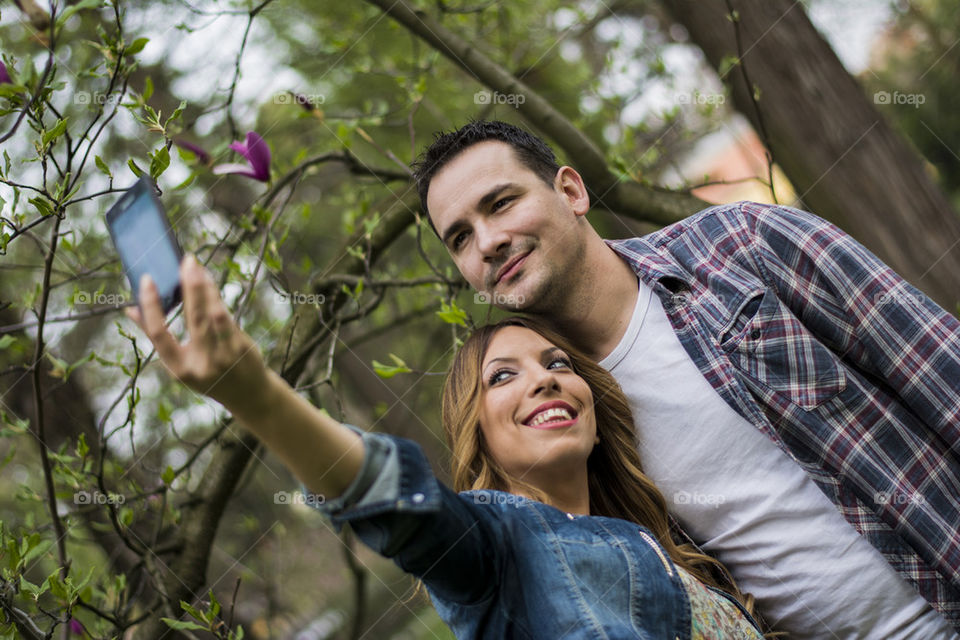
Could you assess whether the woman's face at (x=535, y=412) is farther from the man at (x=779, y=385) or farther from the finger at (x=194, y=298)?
the finger at (x=194, y=298)

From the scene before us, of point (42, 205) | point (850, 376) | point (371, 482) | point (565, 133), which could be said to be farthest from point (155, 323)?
point (565, 133)

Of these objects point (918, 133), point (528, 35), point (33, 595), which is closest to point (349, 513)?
point (33, 595)

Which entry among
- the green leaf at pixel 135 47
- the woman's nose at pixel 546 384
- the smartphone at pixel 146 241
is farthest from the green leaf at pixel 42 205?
the woman's nose at pixel 546 384

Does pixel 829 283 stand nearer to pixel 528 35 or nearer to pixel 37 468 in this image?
pixel 528 35

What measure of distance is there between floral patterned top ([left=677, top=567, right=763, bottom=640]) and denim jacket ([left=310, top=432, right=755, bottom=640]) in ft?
0.10

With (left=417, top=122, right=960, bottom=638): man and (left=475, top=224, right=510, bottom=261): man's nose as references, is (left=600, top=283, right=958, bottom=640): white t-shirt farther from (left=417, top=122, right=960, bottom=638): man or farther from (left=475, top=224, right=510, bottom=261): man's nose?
(left=475, top=224, right=510, bottom=261): man's nose

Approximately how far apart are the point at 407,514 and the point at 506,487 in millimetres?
578

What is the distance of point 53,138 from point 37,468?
3.08 meters

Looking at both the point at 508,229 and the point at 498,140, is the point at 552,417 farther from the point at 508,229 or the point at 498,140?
the point at 498,140

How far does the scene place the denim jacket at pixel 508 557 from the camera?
43.8 inches

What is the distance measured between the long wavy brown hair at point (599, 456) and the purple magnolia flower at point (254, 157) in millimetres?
779

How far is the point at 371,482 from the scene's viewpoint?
43.3 inches

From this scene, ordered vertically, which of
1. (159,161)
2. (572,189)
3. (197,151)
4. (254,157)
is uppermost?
(197,151)

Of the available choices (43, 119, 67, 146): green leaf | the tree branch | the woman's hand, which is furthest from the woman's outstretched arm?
the tree branch
